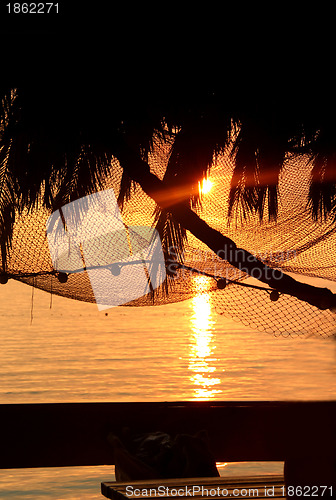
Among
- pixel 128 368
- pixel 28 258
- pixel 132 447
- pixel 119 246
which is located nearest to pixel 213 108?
pixel 132 447

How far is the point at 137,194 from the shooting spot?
18.7 ft

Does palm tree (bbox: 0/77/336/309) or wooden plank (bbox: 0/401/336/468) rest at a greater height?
palm tree (bbox: 0/77/336/309)

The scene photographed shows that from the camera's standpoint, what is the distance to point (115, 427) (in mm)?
3314

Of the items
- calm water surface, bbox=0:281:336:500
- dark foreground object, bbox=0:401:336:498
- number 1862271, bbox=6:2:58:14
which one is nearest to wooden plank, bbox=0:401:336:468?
dark foreground object, bbox=0:401:336:498

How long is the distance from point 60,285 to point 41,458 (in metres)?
3.31

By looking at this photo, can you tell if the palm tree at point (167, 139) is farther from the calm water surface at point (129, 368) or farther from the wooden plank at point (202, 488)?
the wooden plank at point (202, 488)

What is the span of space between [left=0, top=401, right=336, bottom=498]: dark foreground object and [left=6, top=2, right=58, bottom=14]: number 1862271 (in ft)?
5.75

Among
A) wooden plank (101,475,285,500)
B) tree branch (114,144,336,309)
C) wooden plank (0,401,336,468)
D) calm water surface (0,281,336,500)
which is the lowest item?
calm water surface (0,281,336,500)

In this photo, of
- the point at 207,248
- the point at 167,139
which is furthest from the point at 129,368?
the point at 167,139

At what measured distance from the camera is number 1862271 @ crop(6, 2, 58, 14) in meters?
3.53

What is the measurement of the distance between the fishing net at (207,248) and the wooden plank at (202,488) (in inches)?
87.9

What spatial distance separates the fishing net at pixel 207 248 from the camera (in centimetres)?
519

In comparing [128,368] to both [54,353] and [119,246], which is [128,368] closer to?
[54,353]

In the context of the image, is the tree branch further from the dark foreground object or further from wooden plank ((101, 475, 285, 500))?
wooden plank ((101, 475, 285, 500))
